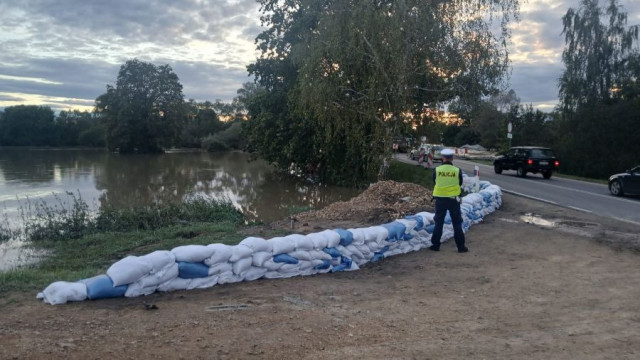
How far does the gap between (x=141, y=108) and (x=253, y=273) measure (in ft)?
260

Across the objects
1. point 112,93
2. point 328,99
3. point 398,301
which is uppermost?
point 112,93

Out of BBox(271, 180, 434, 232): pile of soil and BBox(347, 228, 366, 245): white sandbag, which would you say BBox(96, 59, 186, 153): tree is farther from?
BBox(347, 228, 366, 245): white sandbag

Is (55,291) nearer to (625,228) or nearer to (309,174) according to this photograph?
(625,228)

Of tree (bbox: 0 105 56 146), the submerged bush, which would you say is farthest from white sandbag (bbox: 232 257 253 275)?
tree (bbox: 0 105 56 146)

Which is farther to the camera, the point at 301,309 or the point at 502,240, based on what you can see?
the point at 502,240

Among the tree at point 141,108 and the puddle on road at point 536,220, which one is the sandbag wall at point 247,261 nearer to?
the puddle on road at point 536,220

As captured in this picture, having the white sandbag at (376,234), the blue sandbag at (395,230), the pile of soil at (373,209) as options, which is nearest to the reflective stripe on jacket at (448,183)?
the blue sandbag at (395,230)

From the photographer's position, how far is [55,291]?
17.7 feet

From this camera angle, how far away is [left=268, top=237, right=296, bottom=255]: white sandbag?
697cm

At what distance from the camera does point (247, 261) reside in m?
6.71

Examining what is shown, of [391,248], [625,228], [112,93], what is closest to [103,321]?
[391,248]

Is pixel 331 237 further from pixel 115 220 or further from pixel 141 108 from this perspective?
pixel 141 108

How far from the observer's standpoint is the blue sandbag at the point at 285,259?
275 inches

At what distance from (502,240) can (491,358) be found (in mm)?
5954
